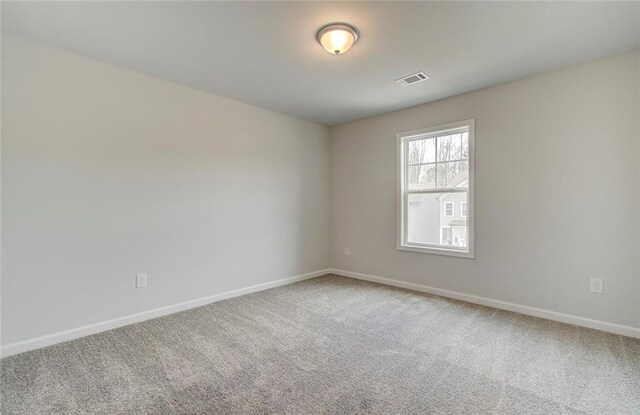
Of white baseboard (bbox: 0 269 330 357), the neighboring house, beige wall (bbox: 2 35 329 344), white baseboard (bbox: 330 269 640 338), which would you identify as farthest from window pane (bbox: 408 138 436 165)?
white baseboard (bbox: 0 269 330 357)

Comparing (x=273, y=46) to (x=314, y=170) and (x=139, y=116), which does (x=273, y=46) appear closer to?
(x=139, y=116)

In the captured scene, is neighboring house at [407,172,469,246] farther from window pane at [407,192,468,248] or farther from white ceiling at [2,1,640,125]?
white ceiling at [2,1,640,125]

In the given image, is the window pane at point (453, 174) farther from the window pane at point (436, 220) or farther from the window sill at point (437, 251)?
the window sill at point (437, 251)

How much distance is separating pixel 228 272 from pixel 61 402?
6.53ft

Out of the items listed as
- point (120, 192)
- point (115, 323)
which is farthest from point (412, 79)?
point (115, 323)

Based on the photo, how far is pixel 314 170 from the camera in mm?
4746

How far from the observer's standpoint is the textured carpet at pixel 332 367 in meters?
1.70

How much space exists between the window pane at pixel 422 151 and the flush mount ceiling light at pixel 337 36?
6.63 feet

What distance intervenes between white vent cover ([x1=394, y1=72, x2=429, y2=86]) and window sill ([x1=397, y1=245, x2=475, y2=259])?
2005 mm

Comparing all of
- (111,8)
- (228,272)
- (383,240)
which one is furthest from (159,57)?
(383,240)

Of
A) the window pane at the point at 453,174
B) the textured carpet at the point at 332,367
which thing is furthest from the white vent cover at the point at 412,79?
the textured carpet at the point at 332,367

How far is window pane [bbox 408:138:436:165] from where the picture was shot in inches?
153

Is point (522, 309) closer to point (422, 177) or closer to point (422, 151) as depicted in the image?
point (422, 177)

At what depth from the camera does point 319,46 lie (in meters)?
2.44
